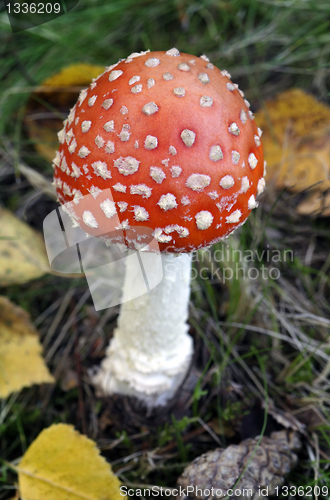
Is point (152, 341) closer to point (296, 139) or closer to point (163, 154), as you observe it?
point (163, 154)

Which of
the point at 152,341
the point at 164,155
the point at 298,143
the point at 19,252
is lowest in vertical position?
the point at 152,341

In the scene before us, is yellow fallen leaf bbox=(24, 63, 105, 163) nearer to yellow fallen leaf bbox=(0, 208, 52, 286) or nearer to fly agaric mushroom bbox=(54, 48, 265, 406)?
yellow fallen leaf bbox=(0, 208, 52, 286)

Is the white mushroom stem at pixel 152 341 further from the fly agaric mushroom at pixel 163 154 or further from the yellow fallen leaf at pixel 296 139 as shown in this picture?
the yellow fallen leaf at pixel 296 139

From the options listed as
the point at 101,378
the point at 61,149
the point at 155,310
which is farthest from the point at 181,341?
the point at 61,149

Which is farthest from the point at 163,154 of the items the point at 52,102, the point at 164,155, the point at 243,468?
the point at 52,102

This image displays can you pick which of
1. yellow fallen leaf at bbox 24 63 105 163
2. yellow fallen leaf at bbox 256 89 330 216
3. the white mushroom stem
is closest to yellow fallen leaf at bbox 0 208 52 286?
yellow fallen leaf at bbox 24 63 105 163

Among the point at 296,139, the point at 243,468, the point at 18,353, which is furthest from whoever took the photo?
the point at 296,139
